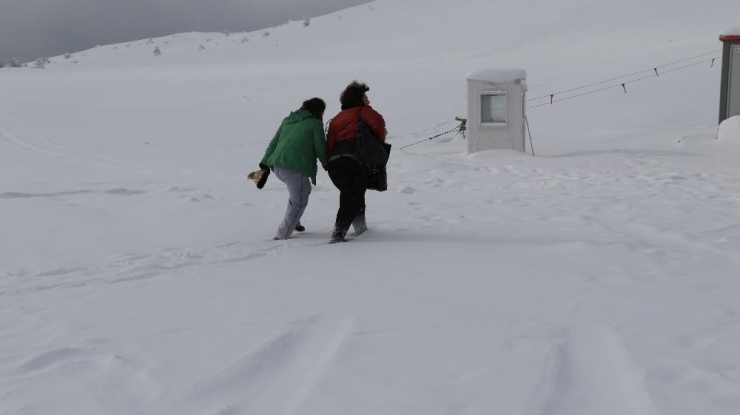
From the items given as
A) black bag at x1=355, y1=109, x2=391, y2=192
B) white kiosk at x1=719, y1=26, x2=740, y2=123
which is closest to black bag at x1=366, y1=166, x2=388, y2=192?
black bag at x1=355, y1=109, x2=391, y2=192

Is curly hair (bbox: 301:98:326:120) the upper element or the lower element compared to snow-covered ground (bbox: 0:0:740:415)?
upper

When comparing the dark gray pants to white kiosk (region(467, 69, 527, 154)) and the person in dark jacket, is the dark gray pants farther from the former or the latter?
white kiosk (region(467, 69, 527, 154))

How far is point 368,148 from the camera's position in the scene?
6.51 metres

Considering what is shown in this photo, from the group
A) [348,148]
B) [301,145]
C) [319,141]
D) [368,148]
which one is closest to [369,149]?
[368,148]

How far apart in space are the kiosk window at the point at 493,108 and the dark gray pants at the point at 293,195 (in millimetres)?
8292

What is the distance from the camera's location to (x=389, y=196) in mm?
9766

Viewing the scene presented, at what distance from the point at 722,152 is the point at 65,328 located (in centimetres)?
1282

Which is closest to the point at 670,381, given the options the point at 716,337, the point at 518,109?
the point at 716,337

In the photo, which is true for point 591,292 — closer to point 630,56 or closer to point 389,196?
point 389,196

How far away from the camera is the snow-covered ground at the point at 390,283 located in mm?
3312

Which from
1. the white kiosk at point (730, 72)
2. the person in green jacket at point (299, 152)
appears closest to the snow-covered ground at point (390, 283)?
the person in green jacket at point (299, 152)

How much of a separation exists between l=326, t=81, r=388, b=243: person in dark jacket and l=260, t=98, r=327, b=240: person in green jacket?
0.11 m

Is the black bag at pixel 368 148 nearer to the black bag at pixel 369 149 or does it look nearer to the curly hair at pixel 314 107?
the black bag at pixel 369 149

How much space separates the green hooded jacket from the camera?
6.62 meters
